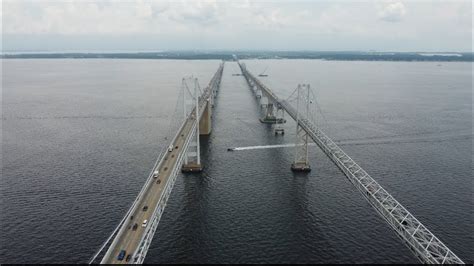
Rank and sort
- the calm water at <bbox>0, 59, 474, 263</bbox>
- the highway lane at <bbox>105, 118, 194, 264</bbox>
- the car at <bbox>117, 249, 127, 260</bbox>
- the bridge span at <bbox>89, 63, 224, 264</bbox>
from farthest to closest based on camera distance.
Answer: the calm water at <bbox>0, 59, 474, 263</bbox>, the highway lane at <bbox>105, 118, 194, 264</bbox>, the bridge span at <bbox>89, 63, 224, 264</bbox>, the car at <bbox>117, 249, 127, 260</bbox>

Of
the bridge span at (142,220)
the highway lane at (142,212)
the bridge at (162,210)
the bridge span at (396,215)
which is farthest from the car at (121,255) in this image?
the bridge span at (396,215)

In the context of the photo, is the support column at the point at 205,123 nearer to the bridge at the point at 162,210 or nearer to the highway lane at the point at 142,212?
the bridge at the point at 162,210

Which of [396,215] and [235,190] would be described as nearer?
[396,215]

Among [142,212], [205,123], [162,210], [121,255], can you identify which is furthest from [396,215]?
[205,123]

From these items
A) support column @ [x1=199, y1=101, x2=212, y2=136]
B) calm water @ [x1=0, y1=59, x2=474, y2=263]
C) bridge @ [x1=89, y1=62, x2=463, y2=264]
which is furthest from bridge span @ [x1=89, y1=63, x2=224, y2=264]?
support column @ [x1=199, y1=101, x2=212, y2=136]

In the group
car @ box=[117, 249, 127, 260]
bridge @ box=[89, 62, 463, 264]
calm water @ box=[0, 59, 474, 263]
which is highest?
bridge @ box=[89, 62, 463, 264]

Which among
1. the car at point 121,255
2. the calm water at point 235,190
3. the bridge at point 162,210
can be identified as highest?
the bridge at point 162,210

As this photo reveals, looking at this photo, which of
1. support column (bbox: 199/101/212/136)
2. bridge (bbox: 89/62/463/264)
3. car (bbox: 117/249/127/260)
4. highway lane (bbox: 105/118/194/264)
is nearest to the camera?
car (bbox: 117/249/127/260)

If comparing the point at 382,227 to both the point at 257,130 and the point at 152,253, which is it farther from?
the point at 257,130

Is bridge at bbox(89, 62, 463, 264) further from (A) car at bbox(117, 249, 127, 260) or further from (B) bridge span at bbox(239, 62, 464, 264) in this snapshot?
(A) car at bbox(117, 249, 127, 260)

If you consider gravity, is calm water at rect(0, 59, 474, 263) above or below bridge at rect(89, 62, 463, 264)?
below

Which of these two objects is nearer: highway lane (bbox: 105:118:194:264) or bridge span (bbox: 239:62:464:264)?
bridge span (bbox: 239:62:464:264)

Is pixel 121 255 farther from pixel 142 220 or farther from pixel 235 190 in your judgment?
pixel 235 190
